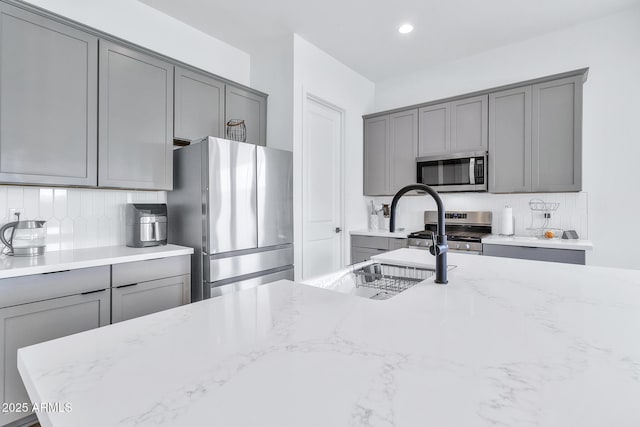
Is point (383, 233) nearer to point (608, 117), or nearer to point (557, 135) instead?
point (557, 135)

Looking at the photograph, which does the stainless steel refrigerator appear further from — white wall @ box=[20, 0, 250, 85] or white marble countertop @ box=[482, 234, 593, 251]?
white marble countertop @ box=[482, 234, 593, 251]

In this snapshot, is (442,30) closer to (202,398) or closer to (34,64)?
(34,64)

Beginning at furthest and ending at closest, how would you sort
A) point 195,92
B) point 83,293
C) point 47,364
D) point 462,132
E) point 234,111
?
point 462,132, point 234,111, point 195,92, point 83,293, point 47,364

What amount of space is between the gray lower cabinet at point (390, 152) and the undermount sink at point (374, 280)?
88.8 inches

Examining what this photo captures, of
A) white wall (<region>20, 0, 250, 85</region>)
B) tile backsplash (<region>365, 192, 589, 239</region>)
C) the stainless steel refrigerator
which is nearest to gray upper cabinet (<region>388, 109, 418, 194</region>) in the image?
tile backsplash (<region>365, 192, 589, 239</region>)

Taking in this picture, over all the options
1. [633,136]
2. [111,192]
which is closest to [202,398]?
[111,192]

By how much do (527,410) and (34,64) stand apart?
2719 mm

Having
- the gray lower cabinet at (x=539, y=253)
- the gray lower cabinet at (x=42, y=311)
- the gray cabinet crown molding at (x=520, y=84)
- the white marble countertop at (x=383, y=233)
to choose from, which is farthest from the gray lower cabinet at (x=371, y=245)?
the gray lower cabinet at (x=42, y=311)

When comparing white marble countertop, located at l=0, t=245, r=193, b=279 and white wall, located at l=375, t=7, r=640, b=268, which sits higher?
white wall, located at l=375, t=7, r=640, b=268

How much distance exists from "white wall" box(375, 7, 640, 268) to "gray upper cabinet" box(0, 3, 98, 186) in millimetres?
4029

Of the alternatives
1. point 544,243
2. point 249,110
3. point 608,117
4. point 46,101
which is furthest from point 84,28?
point 608,117

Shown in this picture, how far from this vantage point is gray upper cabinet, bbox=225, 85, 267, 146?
2.96 m

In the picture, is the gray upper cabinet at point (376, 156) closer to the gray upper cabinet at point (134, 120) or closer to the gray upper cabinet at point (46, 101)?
the gray upper cabinet at point (134, 120)

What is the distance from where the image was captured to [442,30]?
3.07 metres
